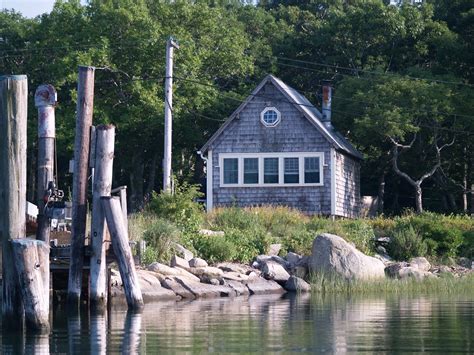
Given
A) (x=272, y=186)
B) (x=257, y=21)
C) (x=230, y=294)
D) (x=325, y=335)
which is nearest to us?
(x=325, y=335)

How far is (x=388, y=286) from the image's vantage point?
28062 millimetres

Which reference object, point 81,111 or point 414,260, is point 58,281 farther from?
point 414,260

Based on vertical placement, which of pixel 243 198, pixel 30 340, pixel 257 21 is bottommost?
pixel 30 340

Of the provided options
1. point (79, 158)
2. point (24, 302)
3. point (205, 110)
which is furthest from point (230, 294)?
point (205, 110)

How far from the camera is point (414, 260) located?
106 ft

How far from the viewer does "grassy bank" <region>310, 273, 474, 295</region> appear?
2778cm

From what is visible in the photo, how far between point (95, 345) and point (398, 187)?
39.9m

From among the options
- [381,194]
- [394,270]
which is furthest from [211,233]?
[381,194]

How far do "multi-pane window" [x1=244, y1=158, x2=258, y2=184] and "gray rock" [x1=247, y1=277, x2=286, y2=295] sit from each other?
16.0m

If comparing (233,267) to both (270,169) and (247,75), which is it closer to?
(270,169)

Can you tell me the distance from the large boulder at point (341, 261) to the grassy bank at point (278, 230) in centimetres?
234

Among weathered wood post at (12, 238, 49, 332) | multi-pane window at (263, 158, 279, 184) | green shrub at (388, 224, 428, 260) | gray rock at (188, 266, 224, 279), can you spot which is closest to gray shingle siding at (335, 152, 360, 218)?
multi-pane window at (263, 158, 279, 184)

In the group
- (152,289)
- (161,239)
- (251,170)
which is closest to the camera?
(152,289)

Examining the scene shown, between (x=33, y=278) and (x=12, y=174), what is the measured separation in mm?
2157
